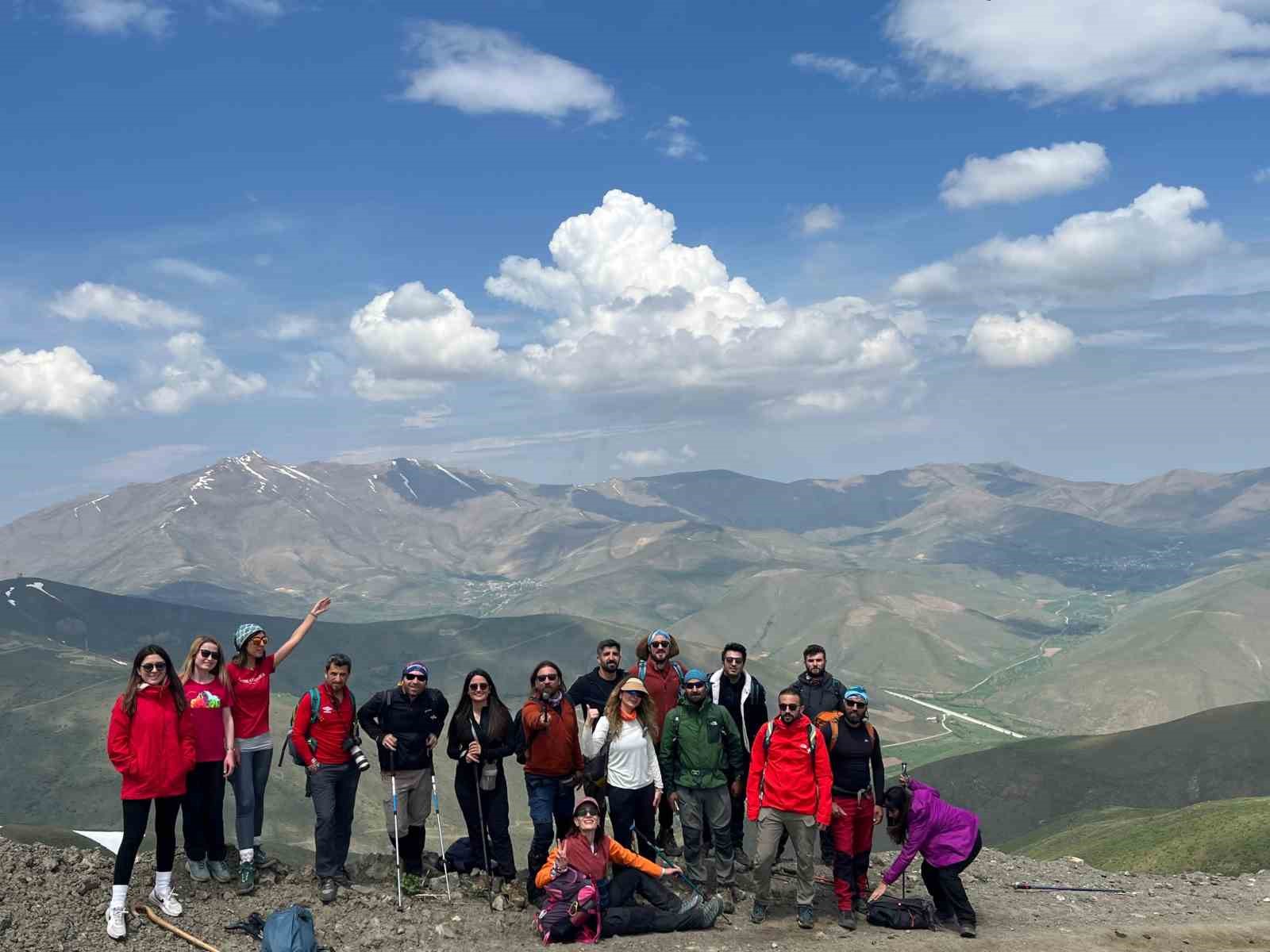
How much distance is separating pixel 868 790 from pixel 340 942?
26.8 feet

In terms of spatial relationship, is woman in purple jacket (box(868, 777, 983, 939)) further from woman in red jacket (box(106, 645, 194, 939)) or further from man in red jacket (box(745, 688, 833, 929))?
woman in red jacket (box(106, 645, 194, 939))

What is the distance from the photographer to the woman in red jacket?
36.9 feet

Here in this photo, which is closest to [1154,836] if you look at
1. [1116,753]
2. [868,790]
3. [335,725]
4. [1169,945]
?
[1169,945]

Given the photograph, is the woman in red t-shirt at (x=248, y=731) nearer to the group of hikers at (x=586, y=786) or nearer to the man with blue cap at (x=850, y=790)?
the group of hikers at (x=586, y=786)

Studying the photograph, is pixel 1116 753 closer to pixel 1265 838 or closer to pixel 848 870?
pixel 1265 838

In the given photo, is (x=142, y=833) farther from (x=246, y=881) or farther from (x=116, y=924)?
(x=246, y=881)

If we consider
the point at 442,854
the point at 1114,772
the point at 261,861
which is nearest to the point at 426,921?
the point at 442,854

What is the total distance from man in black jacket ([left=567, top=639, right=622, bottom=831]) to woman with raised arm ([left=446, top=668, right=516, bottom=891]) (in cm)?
127

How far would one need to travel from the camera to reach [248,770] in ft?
42.4

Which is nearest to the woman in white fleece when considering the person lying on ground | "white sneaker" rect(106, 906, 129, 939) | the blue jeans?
the person lying on ground

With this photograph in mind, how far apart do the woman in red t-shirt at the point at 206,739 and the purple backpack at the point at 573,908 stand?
475 centimetres

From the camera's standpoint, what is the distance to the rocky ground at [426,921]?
11.8 m

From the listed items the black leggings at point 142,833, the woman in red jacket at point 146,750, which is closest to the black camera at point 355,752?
the woman in red jacket at point 146,750

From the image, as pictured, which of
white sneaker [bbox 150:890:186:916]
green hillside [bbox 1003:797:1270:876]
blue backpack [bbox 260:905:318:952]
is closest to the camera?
blue backpack [bbox 260:905:318:952]
